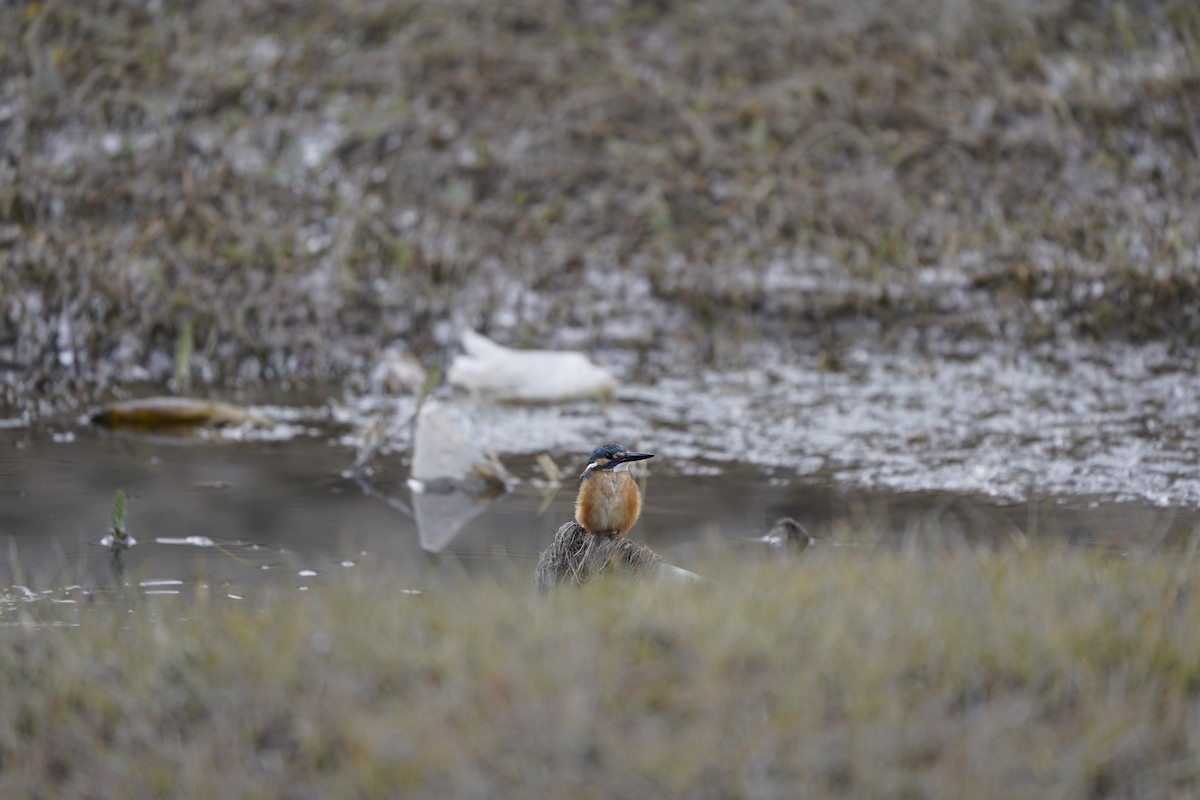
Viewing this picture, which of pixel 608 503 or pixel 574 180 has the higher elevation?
pixel 574 180

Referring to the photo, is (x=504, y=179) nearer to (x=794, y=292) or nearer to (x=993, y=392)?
(x=794, y=292)

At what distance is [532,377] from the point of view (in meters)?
7.41

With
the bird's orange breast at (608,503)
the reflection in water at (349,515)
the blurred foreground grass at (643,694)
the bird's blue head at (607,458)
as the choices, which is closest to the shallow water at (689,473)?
the reflection in water at (349,515)

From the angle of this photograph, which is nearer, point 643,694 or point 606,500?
point 643,694

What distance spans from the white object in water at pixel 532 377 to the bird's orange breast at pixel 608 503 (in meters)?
3.34

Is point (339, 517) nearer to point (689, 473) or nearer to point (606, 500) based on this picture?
point (689, 473)

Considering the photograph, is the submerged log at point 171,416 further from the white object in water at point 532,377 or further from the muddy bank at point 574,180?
the white object in water at point 532,377

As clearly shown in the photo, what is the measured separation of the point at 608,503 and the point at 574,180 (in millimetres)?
6483

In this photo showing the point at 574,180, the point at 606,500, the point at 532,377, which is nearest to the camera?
the point at 606,500

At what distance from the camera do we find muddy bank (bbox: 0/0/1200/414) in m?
8.42

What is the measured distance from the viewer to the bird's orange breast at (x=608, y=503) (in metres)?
3.98

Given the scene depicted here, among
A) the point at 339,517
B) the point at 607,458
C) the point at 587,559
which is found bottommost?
the point at 339,517

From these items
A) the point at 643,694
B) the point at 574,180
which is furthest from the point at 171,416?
the point at 643,694

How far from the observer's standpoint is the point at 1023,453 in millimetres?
6188
